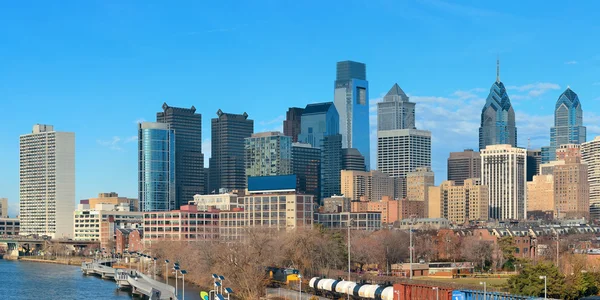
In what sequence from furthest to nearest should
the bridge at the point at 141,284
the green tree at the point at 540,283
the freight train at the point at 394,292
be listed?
the bridge at the point at 141,284 < the green tree at the point at 540,283 < the freight train at the point at 394,292

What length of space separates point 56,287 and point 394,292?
231ft

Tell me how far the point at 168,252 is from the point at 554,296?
93.0m

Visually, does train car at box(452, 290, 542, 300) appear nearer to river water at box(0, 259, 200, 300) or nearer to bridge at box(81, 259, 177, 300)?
bridge at box(81, 259, 177, 300)

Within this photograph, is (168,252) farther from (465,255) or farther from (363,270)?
(465,255)

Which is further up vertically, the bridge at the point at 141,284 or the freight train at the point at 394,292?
the freight train at the point at 394,292

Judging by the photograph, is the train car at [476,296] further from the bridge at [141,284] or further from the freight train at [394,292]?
the bridge at [141,284]

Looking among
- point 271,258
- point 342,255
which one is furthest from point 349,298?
point 342,255

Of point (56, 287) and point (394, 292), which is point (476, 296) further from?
point (56, 287)

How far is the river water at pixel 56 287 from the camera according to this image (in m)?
128

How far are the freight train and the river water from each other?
18918 millimetres

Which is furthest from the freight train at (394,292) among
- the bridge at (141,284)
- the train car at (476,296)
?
the bridge at (141,284)

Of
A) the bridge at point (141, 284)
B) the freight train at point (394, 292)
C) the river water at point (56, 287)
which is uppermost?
the freight train at point (394, 292)

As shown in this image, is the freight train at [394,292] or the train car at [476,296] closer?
the train car at [476,296]

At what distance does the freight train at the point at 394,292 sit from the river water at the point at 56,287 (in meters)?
18.9
